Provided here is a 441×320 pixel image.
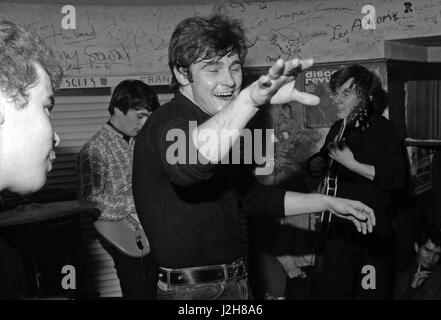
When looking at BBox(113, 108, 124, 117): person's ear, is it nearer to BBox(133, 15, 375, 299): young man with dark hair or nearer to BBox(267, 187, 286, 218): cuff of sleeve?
BBox(133, 15, 375, 299): young man with dark hair

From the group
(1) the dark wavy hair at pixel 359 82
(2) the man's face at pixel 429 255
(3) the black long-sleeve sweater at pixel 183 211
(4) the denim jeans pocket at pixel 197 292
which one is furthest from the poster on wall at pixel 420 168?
(4) the denim jeans pocket at pixel 197 292

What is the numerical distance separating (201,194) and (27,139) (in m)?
0.95

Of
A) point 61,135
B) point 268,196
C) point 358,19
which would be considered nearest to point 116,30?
point 61,135

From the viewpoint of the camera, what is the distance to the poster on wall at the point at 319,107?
191 inches

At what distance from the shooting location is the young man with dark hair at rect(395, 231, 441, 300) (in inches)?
150

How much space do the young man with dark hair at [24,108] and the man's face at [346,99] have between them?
2.84 metres

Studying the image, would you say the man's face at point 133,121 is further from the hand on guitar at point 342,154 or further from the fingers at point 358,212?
the fingers at point 358,212

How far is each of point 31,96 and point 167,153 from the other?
1.62 feet

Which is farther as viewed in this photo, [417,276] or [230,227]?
[417,276]

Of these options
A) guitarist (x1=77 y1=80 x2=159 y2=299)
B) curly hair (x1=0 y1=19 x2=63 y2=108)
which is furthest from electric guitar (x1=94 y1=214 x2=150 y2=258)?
curly hair (x1=0 y1=19 x2=63 y2=108)

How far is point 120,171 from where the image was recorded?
12.5 ft

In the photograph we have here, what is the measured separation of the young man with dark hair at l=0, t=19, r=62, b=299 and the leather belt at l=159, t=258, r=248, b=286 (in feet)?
3.03

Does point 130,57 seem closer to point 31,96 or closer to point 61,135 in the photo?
point 61,135
